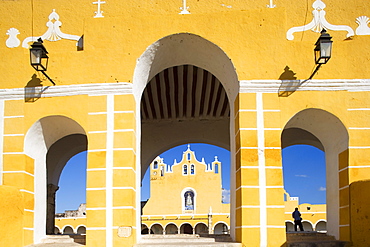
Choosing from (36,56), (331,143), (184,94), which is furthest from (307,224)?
(36,56)

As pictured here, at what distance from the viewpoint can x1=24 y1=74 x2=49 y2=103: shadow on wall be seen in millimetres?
7793

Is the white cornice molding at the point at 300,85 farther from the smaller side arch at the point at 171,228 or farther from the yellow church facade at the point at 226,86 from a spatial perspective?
the smaller side arch at the point at 171,228

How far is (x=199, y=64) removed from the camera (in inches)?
339

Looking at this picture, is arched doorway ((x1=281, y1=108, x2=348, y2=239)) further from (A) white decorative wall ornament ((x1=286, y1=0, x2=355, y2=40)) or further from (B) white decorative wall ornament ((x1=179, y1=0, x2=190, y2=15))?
(B) white decorative wall ornament ((x1=179, y1=0, x2=190, y2=15))

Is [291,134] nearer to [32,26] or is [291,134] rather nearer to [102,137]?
[102,137]

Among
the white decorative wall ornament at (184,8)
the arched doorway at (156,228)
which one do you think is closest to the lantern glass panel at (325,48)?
the white decorative wall ornament at (184,8)

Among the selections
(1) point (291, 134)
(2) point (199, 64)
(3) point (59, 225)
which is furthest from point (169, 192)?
(2) point (199, 64)

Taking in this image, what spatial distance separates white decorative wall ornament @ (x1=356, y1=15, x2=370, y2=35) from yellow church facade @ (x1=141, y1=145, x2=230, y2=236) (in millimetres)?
29036

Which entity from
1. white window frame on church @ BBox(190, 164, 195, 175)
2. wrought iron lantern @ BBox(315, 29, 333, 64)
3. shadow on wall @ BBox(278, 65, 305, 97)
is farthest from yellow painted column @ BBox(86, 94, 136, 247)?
white window frame on church @ BBox(190, 164, 195, 175)

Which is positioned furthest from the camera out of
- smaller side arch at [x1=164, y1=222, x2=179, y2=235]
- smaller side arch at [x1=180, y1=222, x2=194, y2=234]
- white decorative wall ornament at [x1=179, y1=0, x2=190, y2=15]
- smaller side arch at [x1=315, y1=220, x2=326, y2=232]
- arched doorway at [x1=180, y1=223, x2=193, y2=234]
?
arched doorway at [x1=180, y1=223, x2=193, y2=234]

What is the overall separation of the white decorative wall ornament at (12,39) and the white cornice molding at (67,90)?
39.7 inches

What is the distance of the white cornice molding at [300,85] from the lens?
296 inches

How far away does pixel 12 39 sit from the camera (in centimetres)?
846

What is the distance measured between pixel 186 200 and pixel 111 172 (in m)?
32.2
